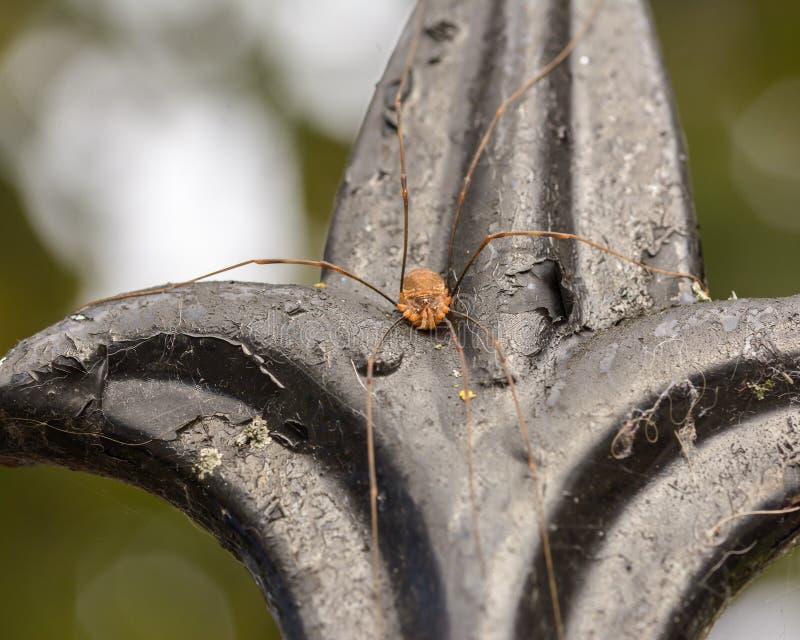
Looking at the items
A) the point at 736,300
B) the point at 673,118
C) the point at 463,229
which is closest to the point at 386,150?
the point at 463,229

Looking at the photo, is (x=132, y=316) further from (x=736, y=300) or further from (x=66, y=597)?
(x=66, y=597)

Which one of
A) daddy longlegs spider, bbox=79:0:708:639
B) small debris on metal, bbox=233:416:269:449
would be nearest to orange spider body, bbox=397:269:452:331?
daddy longlegs spider, bbox=79:0:708:639

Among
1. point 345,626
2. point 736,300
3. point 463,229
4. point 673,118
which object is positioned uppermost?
point 673,118

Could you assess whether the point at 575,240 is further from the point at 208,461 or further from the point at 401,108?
the point at 208,461

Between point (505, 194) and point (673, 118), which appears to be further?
point (673, 118)

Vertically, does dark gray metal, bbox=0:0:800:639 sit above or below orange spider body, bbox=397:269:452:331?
below

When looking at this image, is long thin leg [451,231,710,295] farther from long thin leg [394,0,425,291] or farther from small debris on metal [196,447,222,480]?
small debris on metal [196,447,222,480]

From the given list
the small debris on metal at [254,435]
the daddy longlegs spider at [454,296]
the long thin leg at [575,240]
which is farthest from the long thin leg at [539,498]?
the small debris on metal at [254,435]

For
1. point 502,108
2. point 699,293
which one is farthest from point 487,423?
point 502,108
